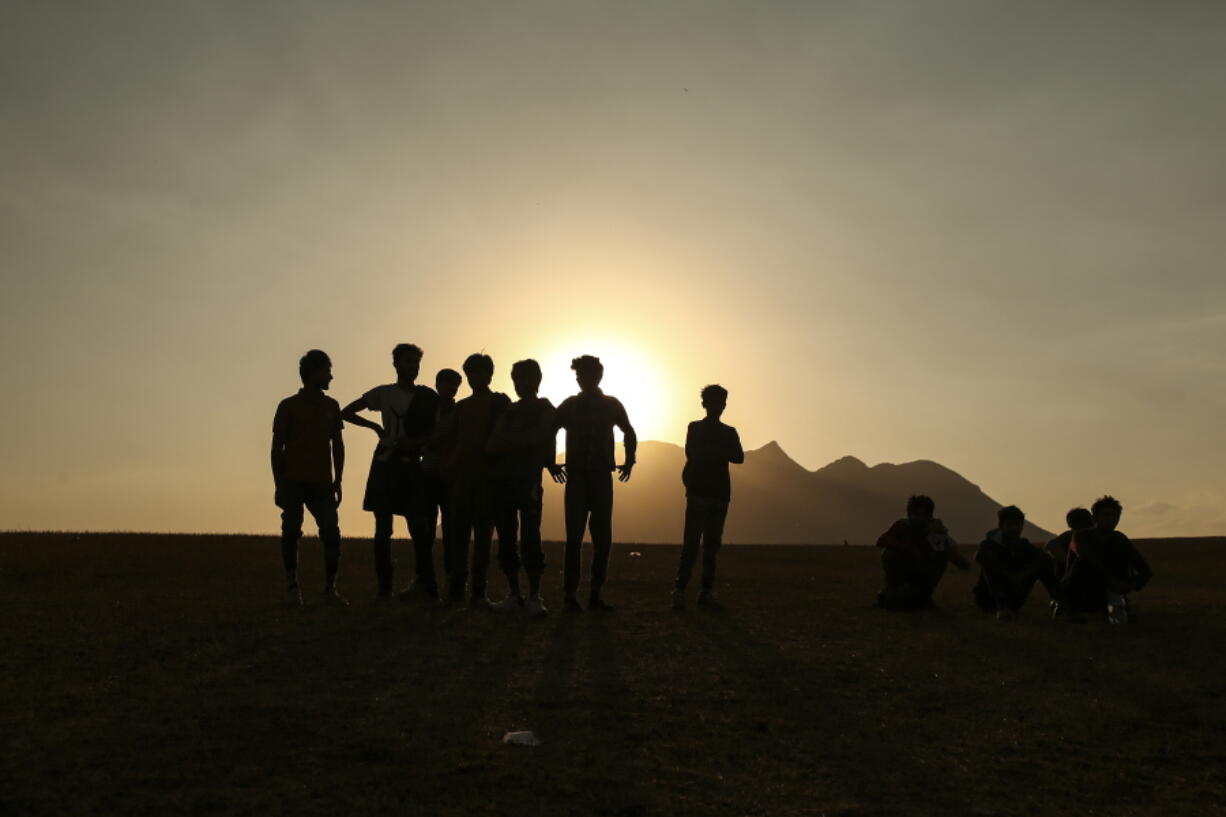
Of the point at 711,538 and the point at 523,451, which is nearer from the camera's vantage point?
the point at 523,451

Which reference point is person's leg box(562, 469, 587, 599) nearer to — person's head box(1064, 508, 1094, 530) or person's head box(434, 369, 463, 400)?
person's head box(434, 369, 463, 400)

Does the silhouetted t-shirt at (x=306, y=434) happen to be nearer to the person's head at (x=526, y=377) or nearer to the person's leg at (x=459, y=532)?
the person's leg at (x=459, y=532)

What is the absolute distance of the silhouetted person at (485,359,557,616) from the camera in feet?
34.6

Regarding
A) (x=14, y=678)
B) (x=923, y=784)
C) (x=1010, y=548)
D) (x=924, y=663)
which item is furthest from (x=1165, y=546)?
(x=14, y=678)

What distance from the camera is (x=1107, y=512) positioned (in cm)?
1125

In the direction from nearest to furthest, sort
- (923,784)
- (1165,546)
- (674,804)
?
(674,804)
(923,784)
(1165,546)

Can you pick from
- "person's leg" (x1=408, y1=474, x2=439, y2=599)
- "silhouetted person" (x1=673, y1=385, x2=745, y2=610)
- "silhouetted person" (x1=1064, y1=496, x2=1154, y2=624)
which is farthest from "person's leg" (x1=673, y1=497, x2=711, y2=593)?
"silhouetted person" (x1=1064, y1=496, x2=1154, y2=624)

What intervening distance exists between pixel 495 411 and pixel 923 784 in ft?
22.2

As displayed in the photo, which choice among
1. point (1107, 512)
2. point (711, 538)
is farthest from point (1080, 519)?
point (711, 538)

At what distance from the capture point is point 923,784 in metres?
4.93

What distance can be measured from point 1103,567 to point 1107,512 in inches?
26.8

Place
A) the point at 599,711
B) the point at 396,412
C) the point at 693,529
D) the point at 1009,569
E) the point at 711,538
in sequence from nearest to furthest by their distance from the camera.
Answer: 1. the point at 599,711
2. the point at 396,412
3. the point at 1009,569
4. the point at 693,529
5. the point at 711,538

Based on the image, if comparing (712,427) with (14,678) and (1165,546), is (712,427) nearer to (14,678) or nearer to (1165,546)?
(14,678)

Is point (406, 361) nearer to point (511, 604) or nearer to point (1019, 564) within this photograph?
point (511, 604)
